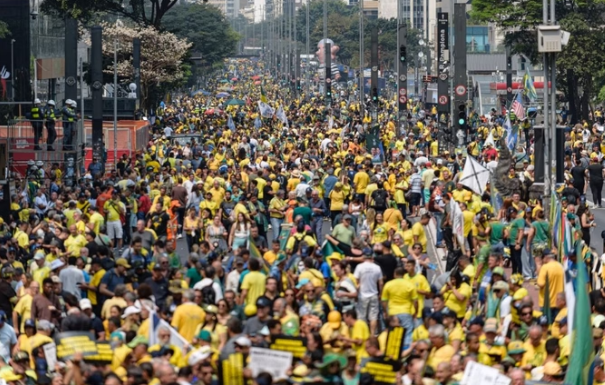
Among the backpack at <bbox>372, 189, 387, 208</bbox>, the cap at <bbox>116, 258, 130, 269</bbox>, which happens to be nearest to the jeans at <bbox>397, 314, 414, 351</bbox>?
the cap at <bbox>116, 258, 130, 269</bbox>

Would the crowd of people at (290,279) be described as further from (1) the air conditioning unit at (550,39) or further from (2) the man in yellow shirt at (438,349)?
(1) the air conditioning unit at (550,39)

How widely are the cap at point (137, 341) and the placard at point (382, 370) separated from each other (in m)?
2.40

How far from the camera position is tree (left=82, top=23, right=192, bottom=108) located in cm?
7094

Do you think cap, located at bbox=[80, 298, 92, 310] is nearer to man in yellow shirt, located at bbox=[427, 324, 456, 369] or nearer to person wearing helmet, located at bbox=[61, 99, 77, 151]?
man in yellow shirt, located at bbox=[427, 324, 456, 369]

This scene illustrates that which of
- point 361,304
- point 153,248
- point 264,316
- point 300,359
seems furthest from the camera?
point 153,248

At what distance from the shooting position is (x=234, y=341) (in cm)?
1447

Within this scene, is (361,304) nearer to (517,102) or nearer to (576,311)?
(576,311)

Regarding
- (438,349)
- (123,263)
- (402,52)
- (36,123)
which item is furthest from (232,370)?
(402,52)

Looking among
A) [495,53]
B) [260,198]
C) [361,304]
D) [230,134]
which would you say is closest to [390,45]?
[495,53]

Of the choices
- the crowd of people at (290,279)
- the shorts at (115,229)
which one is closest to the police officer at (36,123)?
the crowd of people at (290,279)

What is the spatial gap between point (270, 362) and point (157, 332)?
2.17 m

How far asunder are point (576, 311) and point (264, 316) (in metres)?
3.94

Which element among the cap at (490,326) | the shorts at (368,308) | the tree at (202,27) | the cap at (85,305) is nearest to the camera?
the cap at (490,326)

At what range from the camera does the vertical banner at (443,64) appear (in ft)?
185
